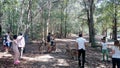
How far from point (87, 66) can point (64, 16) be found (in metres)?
44.8

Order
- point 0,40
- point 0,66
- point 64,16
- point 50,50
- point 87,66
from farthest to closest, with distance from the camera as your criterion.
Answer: point 64,16, point 0,40, point 50,50, point 87,66, point 0,66

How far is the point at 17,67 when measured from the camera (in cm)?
1366

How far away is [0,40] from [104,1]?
685 inches

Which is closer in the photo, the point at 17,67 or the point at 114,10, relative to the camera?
the point at 17,67

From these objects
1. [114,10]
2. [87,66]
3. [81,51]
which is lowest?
[87,66]

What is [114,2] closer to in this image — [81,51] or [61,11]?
[61,11]

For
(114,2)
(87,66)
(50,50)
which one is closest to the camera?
(87,66)

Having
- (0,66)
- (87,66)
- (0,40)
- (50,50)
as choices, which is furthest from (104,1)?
(0,66)

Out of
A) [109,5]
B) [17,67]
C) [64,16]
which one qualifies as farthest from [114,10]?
[17,67]

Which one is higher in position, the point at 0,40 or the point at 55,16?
the point at 55,16

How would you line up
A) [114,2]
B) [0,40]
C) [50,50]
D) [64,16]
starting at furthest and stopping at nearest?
[64,16]
[114,2]
[0,40]
[50,50]

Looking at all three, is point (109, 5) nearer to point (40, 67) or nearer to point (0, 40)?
point (0, 40)

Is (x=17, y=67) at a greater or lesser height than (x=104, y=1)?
lesser

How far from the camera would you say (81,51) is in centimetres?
1370
